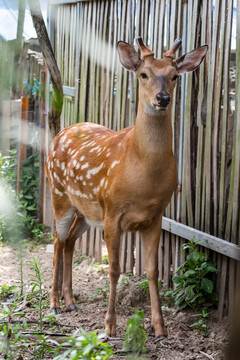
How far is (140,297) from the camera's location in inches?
167

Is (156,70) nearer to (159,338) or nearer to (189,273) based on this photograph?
(189,273)

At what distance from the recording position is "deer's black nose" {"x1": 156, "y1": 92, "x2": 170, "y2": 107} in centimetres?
299

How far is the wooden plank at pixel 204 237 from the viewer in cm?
342

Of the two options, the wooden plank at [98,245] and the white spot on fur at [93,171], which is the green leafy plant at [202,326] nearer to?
the white spot on fur at [93,171]

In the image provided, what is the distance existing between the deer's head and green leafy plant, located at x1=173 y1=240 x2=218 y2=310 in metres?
1.25

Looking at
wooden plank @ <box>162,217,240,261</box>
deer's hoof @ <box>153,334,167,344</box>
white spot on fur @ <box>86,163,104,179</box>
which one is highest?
white spot on fur @ <box>86,163,104,179</box>

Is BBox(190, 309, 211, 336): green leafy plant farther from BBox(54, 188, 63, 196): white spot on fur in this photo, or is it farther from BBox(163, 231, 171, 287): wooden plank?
BBox(54, 188, 63, 196): white spot on fur

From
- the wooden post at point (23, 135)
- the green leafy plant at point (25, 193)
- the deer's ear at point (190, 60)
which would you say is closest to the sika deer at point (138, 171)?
the deer's ear at point (190, 60)

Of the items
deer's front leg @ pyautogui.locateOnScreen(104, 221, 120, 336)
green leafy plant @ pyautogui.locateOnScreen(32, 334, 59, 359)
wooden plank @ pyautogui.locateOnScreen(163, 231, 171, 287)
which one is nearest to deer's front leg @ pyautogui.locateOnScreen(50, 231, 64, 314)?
deer's front leg @ pyautogui.locateOnScreen(104, 221, 120, 336)

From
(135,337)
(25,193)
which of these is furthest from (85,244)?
(135,337)

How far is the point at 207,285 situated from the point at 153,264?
451 millimetres

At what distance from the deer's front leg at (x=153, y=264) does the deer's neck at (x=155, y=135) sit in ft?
1.88

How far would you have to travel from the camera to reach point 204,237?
12.3ft

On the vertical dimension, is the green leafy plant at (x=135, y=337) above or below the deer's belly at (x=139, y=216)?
below
